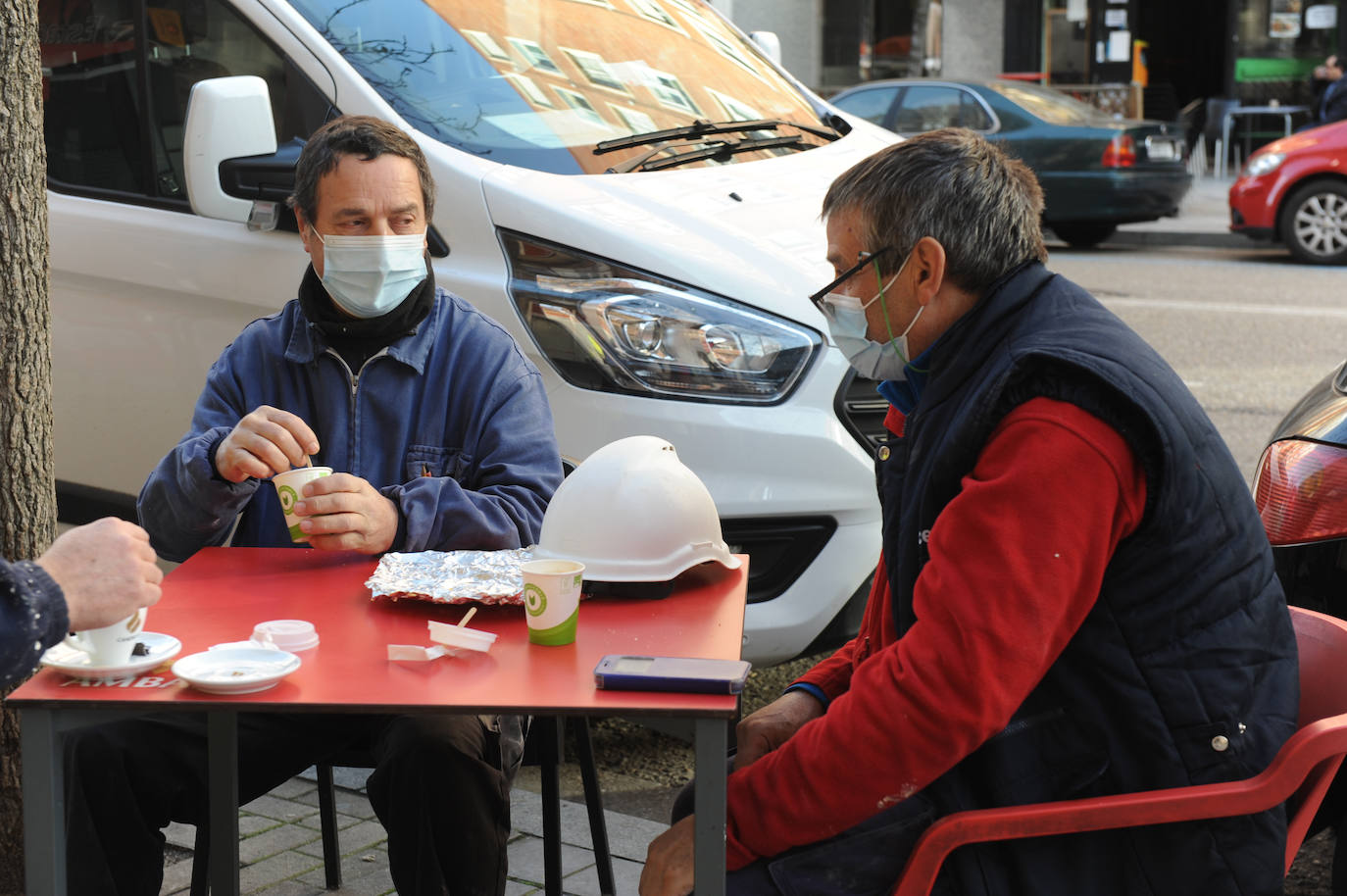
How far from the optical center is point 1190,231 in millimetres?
15141

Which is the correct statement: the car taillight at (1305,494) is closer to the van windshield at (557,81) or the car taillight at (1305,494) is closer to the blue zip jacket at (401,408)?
the blue zip jacket at (401,408)

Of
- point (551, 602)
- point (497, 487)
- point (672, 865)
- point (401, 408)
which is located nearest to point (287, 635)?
point (551, 602)

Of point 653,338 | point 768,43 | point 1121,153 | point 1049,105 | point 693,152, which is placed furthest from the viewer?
point 1049,105

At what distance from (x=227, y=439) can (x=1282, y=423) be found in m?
2.14

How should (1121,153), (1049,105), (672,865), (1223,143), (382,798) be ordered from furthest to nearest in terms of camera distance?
(1223,143)
(1049,105)
(1121,153)
(382,798)
(672,865)

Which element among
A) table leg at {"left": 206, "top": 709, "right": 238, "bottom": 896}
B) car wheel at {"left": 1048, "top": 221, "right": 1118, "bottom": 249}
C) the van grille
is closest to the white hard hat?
table leg at {"left": 206, "top": 709, "right": 238, "bottom": 896}

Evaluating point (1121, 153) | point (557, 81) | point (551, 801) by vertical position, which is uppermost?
point (1121, 153)

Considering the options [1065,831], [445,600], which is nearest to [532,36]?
[445,600]

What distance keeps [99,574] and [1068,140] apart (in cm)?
1303

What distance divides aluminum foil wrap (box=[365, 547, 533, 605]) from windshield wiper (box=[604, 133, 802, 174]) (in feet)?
5.58

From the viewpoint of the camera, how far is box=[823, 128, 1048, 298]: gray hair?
7.09ft

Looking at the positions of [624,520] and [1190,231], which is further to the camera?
[1190,231]

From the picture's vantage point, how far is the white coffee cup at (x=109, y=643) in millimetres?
1987

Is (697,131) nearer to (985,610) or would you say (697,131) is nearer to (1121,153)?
(985,610)
